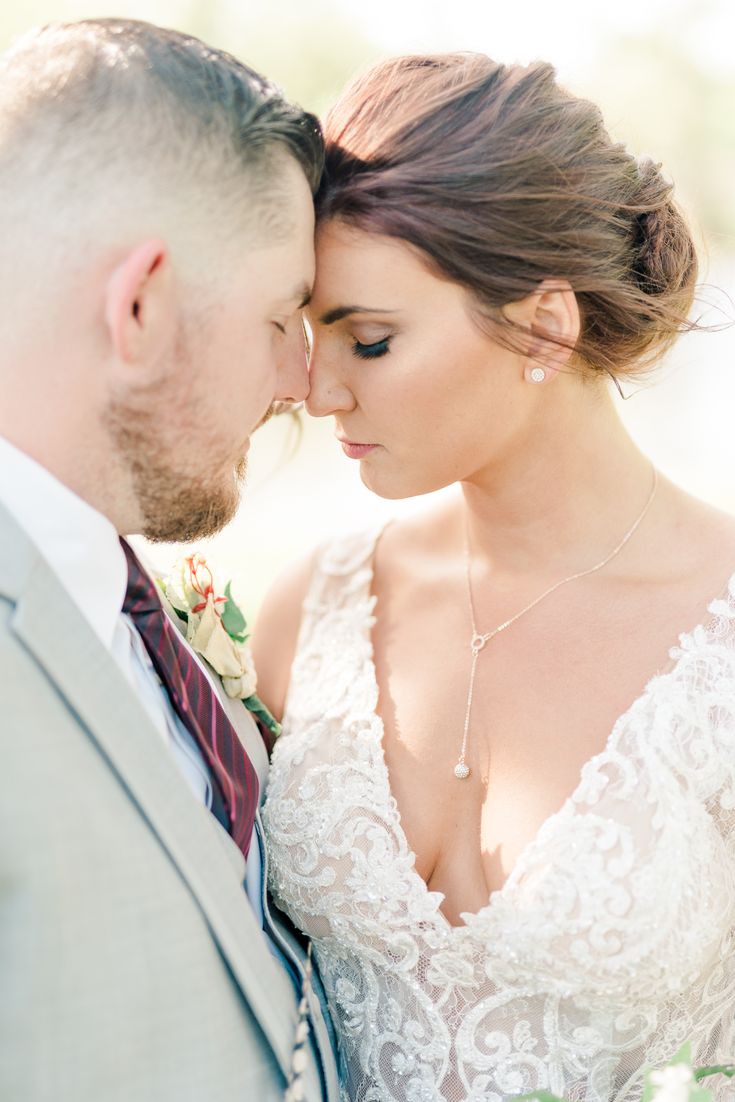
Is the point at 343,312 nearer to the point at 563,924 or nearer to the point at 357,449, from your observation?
the point at 357,449

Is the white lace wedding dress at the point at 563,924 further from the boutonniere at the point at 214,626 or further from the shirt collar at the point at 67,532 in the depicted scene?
the shirt collar at the point at 67,532

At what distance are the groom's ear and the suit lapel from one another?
1.43ft

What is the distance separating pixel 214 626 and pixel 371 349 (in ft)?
2.39

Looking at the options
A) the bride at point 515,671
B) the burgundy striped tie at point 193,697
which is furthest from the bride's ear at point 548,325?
the burgundy striped tie at point 193,697

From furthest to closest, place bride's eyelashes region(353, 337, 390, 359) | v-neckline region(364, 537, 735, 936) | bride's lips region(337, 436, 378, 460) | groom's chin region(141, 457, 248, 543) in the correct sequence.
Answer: bride's lips region(337, 436, 378, 460), bride's eyelashes region(353, 337, 390, 359), v-neckline region(364, 537, 735, 936), groom's chin region(141, 457, 248, 543)

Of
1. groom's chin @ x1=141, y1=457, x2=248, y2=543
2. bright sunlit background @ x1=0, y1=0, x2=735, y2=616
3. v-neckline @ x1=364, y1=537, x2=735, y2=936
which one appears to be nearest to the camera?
groom's chin @ x1=141, y1=457, x2=248, y2=543

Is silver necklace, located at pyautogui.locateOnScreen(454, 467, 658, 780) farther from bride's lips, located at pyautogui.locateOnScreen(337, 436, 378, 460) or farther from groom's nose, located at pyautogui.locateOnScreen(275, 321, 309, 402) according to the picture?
groom's nose, located at pyautogui.locateOnScreen(275, 321, 309, 402)

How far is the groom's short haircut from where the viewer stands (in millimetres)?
2109

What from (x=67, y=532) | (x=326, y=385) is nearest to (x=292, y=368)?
(x=326, y=385)

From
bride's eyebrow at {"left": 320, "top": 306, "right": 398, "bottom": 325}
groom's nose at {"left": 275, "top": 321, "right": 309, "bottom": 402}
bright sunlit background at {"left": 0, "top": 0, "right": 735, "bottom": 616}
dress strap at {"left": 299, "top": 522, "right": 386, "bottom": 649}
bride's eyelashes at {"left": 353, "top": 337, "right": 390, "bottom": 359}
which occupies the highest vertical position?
bride's eyebrow at {"left": 320, "top": 306, "right": 398, "bottom": 325}

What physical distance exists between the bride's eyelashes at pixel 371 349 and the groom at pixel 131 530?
0.15 metres

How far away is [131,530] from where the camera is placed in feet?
7.75

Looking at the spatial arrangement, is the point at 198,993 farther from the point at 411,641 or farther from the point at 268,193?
the point at 268,193

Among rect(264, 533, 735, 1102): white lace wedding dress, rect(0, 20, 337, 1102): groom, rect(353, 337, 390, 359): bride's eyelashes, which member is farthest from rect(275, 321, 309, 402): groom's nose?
rect(264, 533, 735, 1102): white lace wedding dress
